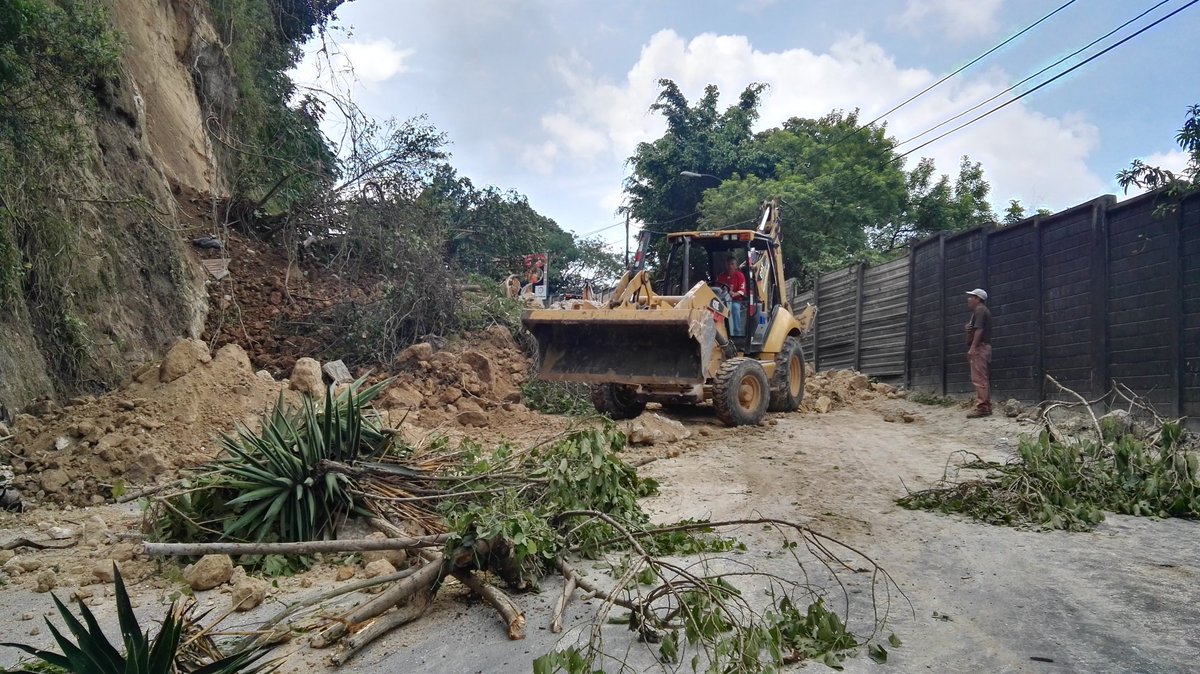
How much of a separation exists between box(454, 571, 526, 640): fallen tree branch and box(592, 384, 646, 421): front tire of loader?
6.60m

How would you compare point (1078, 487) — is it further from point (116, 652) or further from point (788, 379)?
point (116, 652)

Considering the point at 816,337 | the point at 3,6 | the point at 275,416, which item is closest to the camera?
the point at 275,416

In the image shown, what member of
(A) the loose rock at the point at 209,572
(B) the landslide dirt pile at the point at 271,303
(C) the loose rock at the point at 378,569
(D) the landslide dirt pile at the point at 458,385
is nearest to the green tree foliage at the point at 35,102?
(B) the landslide dirt pile at the point at 271,303

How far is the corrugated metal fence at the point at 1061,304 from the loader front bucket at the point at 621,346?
4574 mm

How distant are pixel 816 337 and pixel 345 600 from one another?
51.7ft

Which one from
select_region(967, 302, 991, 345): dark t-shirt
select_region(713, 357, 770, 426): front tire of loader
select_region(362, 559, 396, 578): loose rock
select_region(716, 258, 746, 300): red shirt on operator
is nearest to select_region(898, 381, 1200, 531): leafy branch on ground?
select_region(713, 357, 770, 426): front tire of loader

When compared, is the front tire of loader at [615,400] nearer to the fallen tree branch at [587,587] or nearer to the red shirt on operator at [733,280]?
the red shirt on operator at [733,280]

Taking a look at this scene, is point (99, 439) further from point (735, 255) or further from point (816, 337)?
point (816, 337)

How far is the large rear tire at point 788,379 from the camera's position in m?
11.2

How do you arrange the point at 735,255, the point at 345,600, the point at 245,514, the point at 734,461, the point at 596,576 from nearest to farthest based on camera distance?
the point at 345,600 → the point at 596,576 → the point at 245,514 → the point at 734,461 → the point at 735,255

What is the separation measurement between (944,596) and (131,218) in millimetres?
10375

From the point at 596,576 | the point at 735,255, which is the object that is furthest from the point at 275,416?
the point at 735,255

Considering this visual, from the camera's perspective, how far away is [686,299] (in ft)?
31.3

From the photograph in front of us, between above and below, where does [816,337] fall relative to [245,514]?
above
